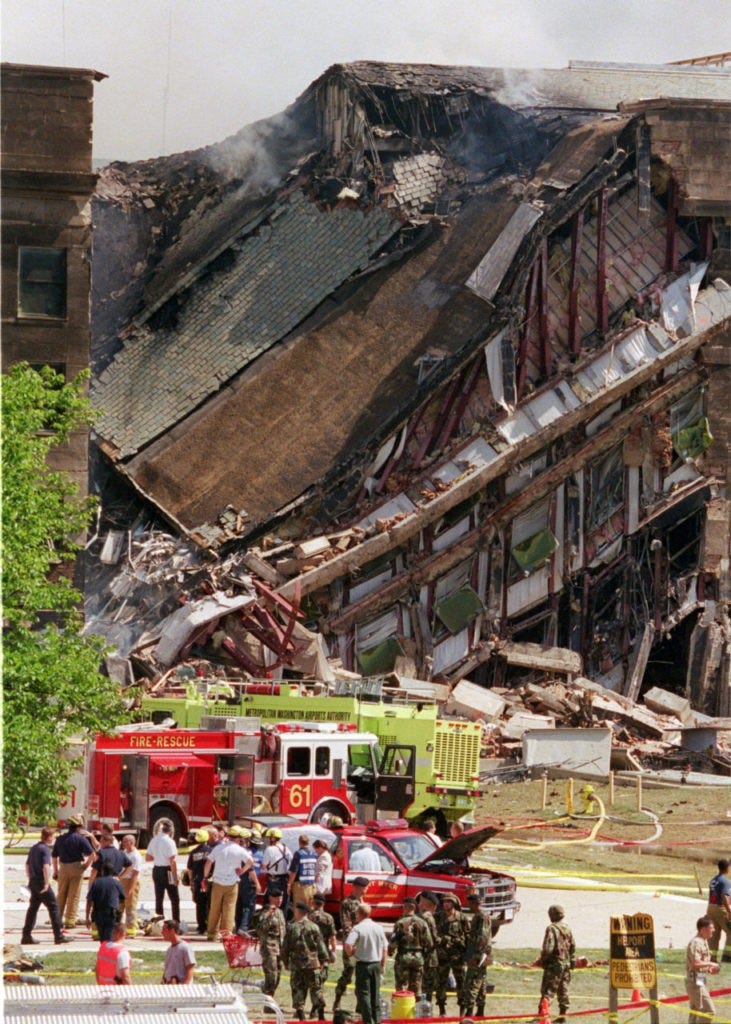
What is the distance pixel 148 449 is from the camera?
1767 inches

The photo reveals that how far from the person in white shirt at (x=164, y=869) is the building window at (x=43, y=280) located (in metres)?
18.7

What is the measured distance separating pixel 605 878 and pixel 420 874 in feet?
21.1

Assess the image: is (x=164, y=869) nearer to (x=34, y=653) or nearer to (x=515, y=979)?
(x=34, y=653)

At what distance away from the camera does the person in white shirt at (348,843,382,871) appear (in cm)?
2216

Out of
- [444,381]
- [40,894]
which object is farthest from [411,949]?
[444,381]

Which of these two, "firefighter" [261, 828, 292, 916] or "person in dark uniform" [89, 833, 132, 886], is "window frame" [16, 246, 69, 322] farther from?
"firefighter" [261, 828, 292, 916]

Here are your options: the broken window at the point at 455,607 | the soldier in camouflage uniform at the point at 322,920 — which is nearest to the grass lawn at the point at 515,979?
the soldier in camouflage uniform at the point at 322,920

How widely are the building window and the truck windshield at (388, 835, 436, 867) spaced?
1995cm

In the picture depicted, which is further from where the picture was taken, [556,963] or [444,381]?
[444,381]

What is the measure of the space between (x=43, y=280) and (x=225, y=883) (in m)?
20.8

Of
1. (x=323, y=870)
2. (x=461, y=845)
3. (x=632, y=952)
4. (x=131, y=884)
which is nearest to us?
(x=632, y=952)

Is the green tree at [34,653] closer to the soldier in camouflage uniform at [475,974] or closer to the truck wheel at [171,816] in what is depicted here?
the truck wheel at [171,816]

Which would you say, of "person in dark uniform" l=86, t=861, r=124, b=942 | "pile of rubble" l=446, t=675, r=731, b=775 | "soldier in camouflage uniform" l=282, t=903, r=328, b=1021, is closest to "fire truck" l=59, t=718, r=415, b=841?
"person in dark uniform" l=86, t=861, r=124, b=942

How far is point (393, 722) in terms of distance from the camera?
1321 inches
